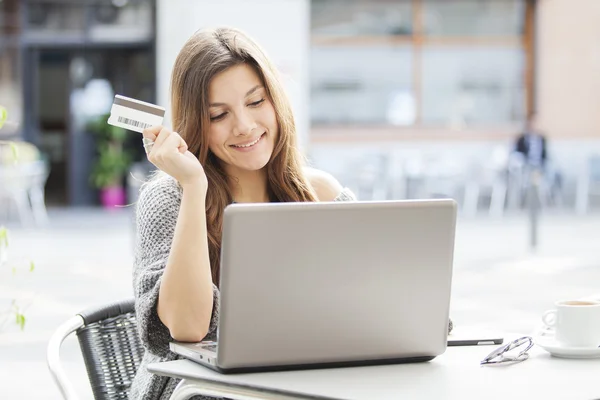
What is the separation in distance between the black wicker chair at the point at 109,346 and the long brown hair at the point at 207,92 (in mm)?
273

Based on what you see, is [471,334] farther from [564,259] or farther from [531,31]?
[531,31]

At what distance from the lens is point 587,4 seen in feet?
55.4

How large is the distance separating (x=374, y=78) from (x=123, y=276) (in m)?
9.18

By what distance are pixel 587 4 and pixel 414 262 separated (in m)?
16.2

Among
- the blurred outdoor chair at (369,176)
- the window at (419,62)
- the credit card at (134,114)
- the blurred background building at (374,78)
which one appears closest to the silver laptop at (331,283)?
the credit card at (134,114)

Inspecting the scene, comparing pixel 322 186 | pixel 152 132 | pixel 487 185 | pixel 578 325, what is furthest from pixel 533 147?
pixel 152 132

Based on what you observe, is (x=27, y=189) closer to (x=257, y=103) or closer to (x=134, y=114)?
(x=257, y=103)

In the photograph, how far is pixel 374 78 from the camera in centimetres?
1692

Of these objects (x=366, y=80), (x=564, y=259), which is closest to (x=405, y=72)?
(x=366, y=80)

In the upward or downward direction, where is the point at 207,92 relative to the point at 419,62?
downward

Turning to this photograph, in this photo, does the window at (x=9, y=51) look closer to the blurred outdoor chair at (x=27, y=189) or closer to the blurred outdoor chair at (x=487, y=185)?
the blurred outdoor chair at (x=27, y=189)

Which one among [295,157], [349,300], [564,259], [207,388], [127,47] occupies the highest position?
[127,47]

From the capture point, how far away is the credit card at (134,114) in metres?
1.88

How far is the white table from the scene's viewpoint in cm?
162
